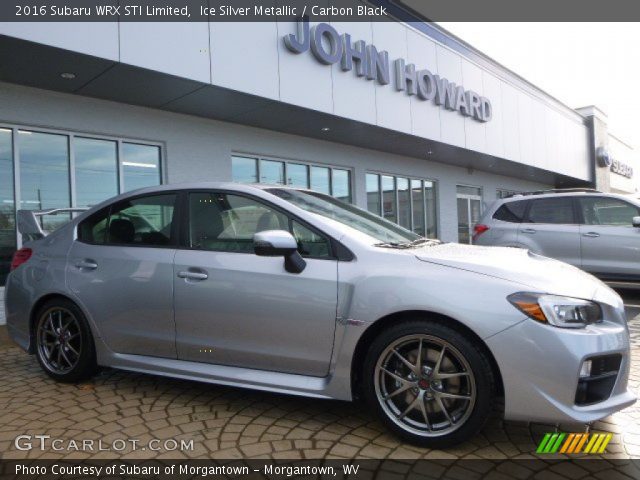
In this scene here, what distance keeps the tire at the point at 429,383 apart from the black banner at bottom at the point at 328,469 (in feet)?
0.60

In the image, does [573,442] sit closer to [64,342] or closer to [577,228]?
[64,342]

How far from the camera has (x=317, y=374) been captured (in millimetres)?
2934

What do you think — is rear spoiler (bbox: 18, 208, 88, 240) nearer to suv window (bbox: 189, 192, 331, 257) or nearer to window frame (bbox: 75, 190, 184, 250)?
window frame (bbox: 75, 190, 184, 250)

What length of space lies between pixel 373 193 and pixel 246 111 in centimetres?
529

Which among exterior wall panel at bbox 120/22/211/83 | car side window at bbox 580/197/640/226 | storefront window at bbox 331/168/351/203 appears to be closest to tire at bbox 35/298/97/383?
exterior wall panel at bbox 120/22/211/83

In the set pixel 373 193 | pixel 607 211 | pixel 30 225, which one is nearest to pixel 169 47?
pixel 30 225

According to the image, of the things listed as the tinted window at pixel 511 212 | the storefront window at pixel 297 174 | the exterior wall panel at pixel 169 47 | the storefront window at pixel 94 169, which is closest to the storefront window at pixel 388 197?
the storefront window at pixel 297 174

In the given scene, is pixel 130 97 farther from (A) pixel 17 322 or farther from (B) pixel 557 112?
(B) pixel 557 112

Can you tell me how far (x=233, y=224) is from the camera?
3.39 metres

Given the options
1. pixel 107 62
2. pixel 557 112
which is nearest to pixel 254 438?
pixel 107 62

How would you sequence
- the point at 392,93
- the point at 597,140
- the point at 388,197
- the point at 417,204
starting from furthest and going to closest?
the point at 597,140, the point at 417,204, the point at 388,197, the point at 392,93

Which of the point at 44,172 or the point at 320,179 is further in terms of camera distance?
the point at 320,179

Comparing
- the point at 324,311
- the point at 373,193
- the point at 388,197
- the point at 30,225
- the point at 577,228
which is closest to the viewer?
the point at 324,311

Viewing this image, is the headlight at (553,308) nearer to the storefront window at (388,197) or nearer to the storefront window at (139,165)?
the storefront window at (139,165)
